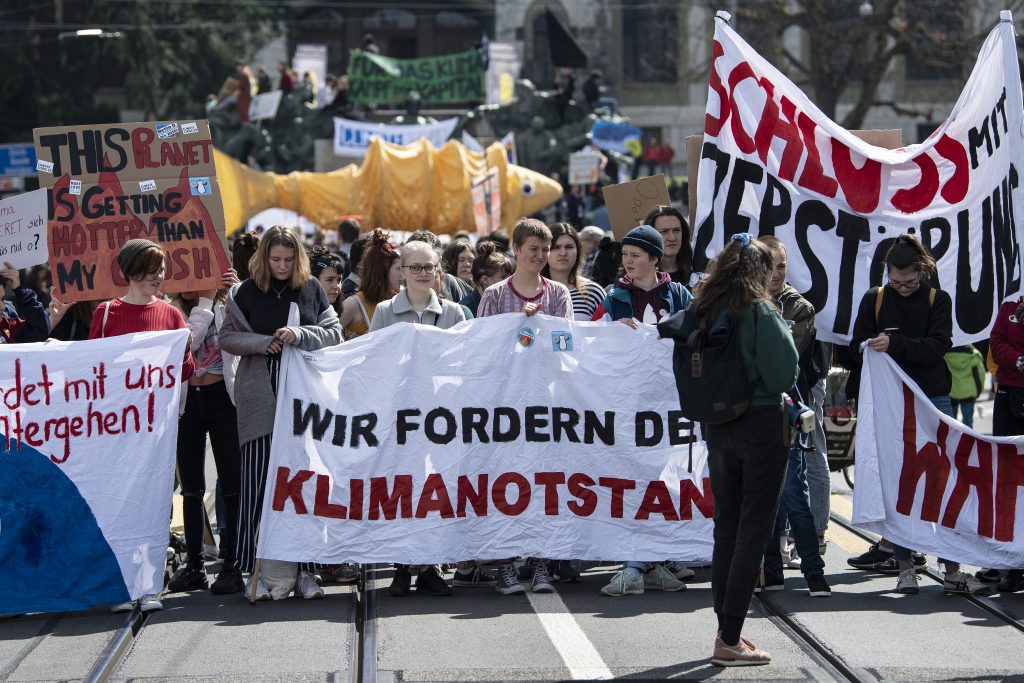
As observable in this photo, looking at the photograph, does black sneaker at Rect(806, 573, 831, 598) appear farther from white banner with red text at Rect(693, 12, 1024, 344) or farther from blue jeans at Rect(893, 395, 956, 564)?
white banner with red text at Rect(693, 12, 1024, 344)

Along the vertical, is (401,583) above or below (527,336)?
below

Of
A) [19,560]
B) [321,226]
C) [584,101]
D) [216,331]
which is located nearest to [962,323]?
[216,331]

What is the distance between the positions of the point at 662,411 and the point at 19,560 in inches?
128

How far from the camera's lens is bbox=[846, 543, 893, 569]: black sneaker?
842cm

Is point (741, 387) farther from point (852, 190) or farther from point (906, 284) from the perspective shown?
point (852, 190)

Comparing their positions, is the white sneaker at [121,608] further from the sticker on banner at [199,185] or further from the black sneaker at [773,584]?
the black sneaker at [773,584]

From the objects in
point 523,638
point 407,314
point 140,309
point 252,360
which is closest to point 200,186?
point 140,309

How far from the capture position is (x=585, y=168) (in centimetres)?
2595

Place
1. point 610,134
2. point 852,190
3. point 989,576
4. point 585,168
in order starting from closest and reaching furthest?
point 989,576, point 852,190, point 585,168, point 610,134

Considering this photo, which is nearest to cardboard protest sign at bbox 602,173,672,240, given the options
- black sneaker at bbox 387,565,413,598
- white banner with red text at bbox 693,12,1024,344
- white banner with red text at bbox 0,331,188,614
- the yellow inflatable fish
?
white banner with red text at bbox 693,12,1024,344

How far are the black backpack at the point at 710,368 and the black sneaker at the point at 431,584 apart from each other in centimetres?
207

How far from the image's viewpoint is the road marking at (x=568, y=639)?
6.24 meters

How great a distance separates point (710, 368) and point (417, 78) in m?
31.5

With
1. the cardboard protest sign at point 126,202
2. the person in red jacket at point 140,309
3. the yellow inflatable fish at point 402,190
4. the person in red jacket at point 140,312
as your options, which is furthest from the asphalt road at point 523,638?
the yellow inflatable fish at point 402,190
